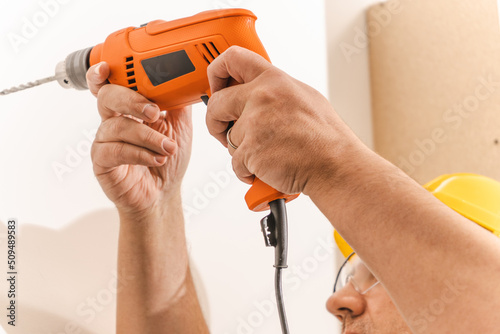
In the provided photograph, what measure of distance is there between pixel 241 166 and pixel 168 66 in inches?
7.2

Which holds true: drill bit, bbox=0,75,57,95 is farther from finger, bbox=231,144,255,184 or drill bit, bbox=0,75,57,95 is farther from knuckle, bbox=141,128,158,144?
finger, bbox=231,144,255,184

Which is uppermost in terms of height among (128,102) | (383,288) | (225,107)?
(128,102)

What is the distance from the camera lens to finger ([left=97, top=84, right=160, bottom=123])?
2.09ft

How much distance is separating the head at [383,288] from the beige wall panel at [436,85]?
0.39 metres

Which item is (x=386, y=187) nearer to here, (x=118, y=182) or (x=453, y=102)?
(x=118, y=182)

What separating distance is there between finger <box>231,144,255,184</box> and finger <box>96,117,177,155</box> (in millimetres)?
145

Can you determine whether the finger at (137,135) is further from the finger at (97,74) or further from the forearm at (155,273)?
the forearm at (155,273)

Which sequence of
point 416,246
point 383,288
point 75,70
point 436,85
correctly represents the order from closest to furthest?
point 416,246 → point 75,70 → point 383,288 → point 436,85

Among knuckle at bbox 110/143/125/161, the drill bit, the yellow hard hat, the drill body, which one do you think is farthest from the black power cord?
Answer: the yellow hard hat

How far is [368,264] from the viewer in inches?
19.1

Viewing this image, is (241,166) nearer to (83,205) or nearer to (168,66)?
(168,66)

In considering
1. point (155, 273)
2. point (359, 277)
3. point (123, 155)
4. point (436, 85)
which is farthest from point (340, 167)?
point (436, 85)

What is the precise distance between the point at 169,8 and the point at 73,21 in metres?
0.22

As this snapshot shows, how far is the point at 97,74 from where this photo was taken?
63cm
